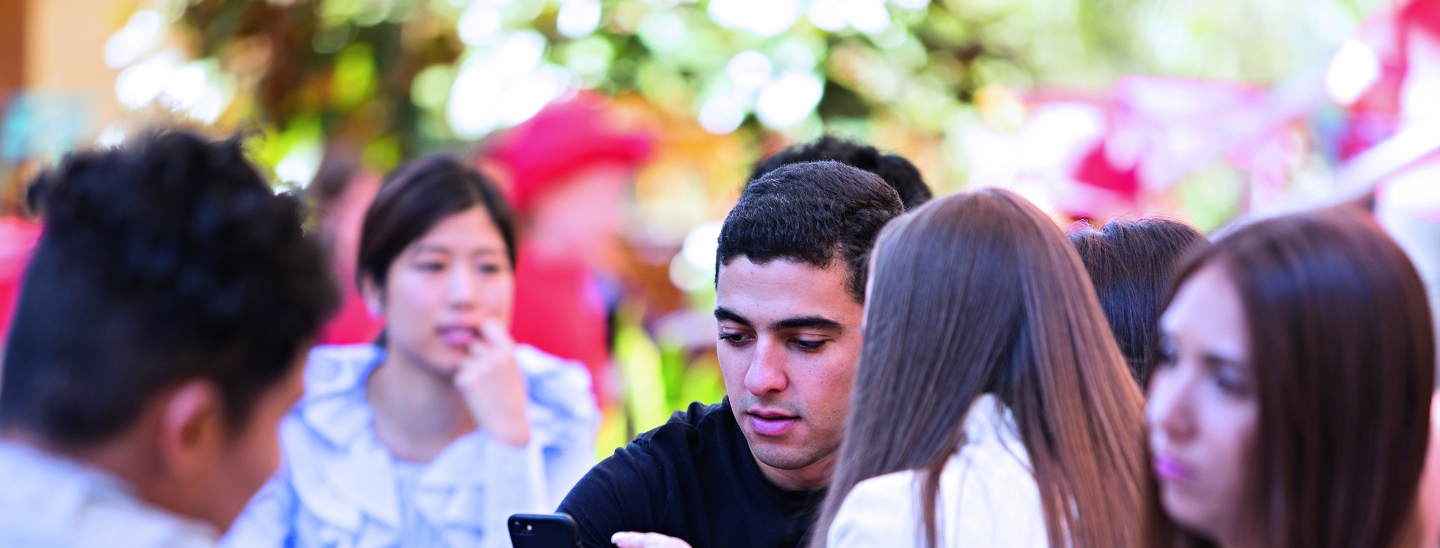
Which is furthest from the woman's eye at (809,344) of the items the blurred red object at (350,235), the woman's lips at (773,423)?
the blurred red object at (350,235)

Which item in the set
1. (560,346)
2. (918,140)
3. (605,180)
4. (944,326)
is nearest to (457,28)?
(605,180)

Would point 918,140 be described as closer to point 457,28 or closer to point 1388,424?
point 457,28

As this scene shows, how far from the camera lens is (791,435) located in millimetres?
1998

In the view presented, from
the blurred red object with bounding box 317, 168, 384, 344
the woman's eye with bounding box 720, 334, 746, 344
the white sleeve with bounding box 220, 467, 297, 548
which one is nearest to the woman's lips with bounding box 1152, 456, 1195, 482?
the woman's eye with bounding box 720, 334, 746, 344

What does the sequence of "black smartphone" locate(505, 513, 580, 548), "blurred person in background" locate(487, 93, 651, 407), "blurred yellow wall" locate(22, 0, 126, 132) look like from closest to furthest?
"black smartphone" locate(505, 513, 580, 548) < "blurred person in background" locate(487, 93, 651, 407) < "blurred yellow wall" locate(22, 0, 126, 132)

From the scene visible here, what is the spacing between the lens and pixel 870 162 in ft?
9.14

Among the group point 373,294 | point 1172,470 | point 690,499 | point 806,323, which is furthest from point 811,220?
point 373,294

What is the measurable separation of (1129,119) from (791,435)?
18.5 ft

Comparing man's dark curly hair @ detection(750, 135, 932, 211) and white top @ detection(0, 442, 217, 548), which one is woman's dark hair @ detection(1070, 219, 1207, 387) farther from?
white top @ detection(0, 442, 217, 548)

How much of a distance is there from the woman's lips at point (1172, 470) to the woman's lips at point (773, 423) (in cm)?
77

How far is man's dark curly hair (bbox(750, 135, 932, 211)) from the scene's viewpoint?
273cm

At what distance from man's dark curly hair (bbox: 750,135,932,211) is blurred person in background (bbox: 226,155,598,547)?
29.1 inches

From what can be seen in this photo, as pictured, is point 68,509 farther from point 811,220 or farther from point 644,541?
point 811,220

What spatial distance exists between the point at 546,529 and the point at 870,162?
135 cm
